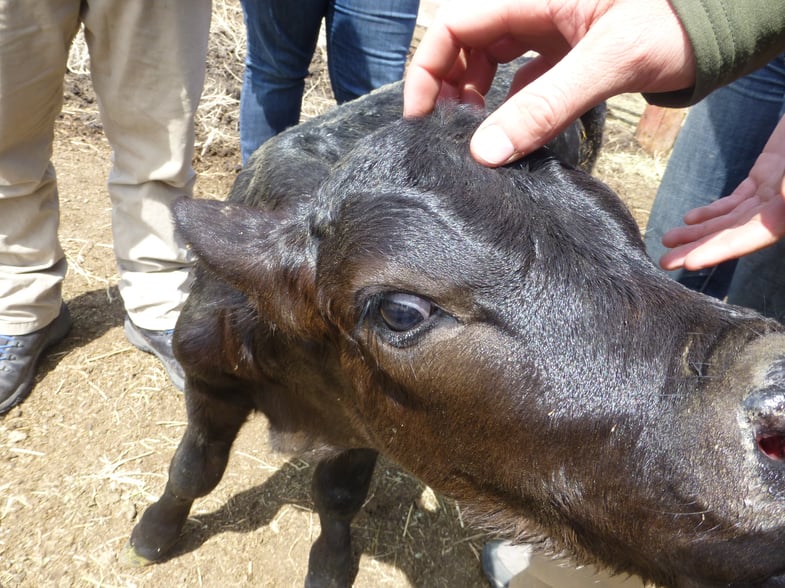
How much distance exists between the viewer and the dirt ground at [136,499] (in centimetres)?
361

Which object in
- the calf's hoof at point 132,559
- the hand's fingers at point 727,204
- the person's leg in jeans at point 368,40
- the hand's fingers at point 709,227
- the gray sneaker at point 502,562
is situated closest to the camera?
the hand's fingers at point 709,227

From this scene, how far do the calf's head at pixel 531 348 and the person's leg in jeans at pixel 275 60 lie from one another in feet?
7.24

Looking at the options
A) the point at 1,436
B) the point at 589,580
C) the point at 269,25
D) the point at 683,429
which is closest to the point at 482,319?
the point at 683,429

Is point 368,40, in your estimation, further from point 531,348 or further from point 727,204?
point 531,348

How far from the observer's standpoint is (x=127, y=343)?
4840 millimetres

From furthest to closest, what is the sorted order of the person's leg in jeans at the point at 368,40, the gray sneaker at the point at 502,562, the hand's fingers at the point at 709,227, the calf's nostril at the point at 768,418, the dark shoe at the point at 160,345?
the dark shoe at the point at 160,345 < the person's leg in jeans at the point at 368,40 < the gray sneaker at the point at 502,562 < the hand's fingers at the point at 709,227 < the calf's nostril at the point at 768,418

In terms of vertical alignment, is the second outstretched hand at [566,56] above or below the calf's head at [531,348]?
above

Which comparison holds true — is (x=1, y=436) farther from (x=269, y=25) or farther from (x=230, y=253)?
(x=269, y=25)

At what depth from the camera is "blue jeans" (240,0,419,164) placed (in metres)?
4.11

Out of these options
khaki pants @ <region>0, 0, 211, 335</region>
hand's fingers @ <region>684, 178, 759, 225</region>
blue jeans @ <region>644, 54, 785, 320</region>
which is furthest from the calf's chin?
blue jeans @ <region>644, 54, 785, 320</region>

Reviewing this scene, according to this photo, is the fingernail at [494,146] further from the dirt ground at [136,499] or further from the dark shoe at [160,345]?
the dark shoe at [160,345]

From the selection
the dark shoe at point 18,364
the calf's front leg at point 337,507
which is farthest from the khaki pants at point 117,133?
the calf's front leg at point 337,507

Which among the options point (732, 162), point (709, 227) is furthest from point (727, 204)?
point (732, 162)

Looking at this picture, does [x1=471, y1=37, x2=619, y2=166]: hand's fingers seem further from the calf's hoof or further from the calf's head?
the calf's hoof
